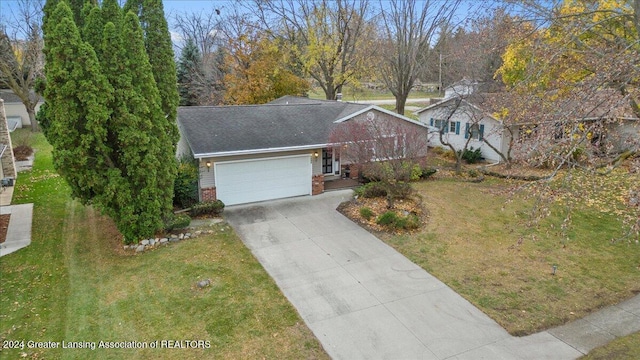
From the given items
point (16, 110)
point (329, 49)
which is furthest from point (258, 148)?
point (16, 110)

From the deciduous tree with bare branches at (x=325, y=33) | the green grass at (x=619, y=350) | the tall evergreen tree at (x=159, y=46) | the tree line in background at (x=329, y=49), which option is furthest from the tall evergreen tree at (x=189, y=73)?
the green grass at (x=619, y=350)

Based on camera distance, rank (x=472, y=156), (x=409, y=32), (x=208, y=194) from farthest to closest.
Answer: (x=409, y=32)
(x=472, y=156)
(x=208, y=194)

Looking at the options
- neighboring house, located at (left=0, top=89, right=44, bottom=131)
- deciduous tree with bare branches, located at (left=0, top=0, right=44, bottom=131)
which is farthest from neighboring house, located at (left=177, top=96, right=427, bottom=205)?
neighboring house, located at (left=0, top=89, right=44, bottom=131)

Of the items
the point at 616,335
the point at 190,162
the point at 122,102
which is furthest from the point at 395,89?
the point at 616,335

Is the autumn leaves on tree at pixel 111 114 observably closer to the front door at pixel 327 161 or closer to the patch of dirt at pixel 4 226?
the patch of dirt at pixel 4 226

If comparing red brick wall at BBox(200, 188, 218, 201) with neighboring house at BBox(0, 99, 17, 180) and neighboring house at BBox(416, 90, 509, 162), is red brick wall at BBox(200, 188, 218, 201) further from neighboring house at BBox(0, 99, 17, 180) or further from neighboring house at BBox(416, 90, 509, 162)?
neighboring house at BBox(416, 90, 509, 162)

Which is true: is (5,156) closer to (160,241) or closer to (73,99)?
(73,99)
